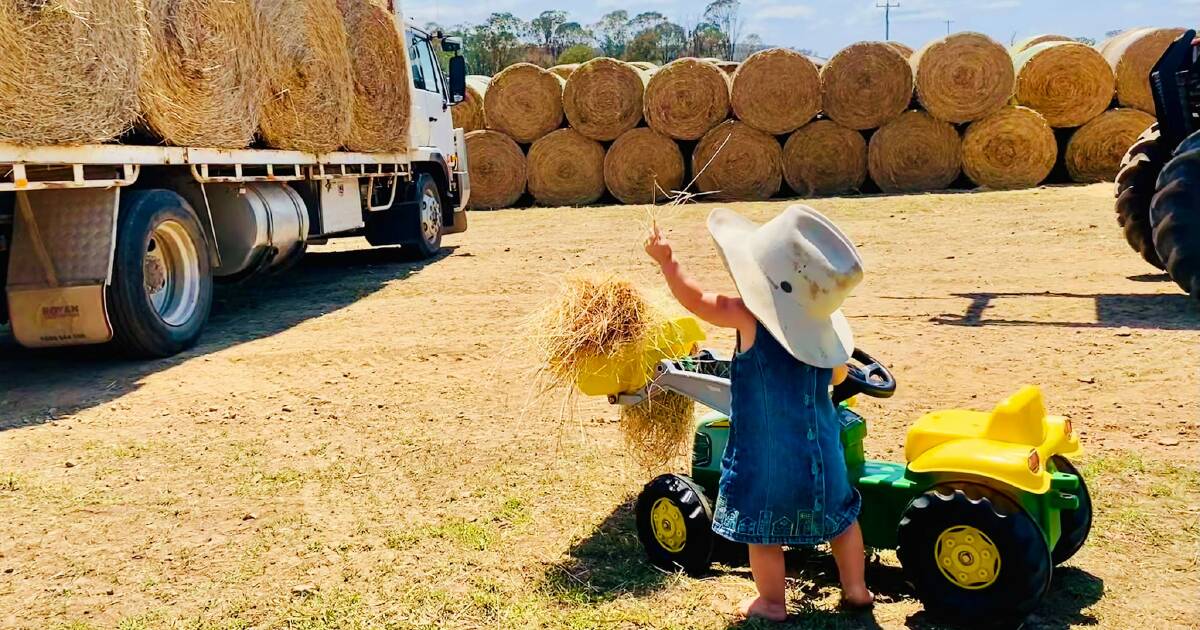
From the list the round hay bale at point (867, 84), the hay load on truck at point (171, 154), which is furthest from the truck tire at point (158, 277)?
the round hay bale at point (867, 84)

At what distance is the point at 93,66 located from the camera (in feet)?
18.1

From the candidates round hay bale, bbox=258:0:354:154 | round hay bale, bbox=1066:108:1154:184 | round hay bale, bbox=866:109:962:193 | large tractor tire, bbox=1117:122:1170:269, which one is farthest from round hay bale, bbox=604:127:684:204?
large tractor tire, bbox=1117:122:1170:269

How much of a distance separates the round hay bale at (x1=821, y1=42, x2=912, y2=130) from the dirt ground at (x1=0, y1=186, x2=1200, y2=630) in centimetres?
732

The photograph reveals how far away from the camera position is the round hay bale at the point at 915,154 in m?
15.0

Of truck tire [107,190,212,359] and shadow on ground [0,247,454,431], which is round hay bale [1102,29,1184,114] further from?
truck tire [107,190,212,359]

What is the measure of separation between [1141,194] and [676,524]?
586 cm

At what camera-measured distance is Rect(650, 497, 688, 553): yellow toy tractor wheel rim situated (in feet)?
10.1

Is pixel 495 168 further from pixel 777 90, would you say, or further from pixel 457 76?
pixel 457 76

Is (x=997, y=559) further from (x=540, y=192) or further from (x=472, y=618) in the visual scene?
(x=540, y=192)

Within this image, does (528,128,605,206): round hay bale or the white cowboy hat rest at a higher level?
(528,128,605,206): round hay bale

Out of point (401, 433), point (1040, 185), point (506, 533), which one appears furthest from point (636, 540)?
point (1040, 185)

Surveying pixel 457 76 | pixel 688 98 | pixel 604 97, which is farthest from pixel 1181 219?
pixel 604 97

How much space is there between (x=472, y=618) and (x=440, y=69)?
10033 millimetres

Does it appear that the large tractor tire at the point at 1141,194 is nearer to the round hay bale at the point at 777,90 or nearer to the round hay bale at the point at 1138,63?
the round hay bale at the point at 777,90
